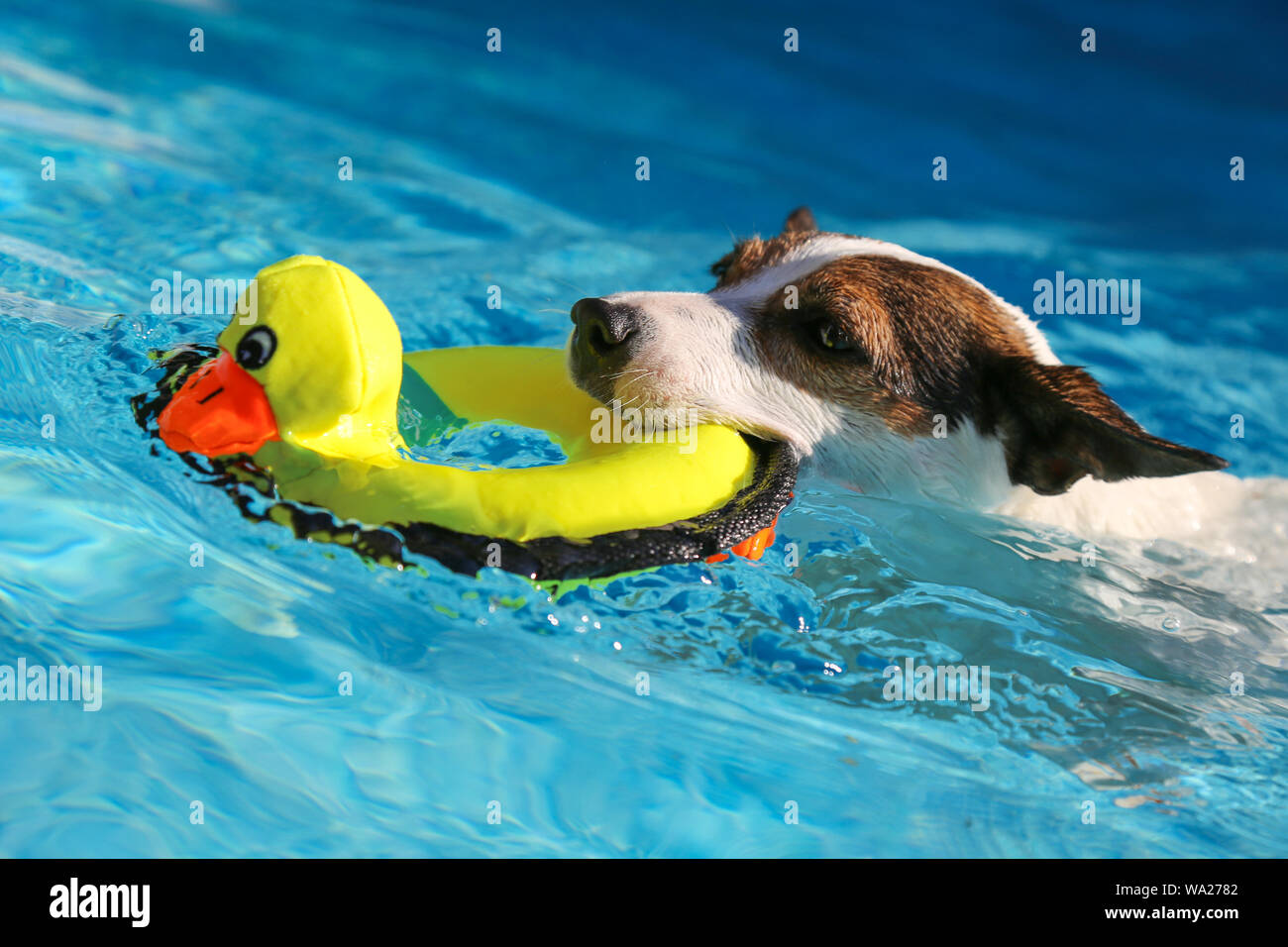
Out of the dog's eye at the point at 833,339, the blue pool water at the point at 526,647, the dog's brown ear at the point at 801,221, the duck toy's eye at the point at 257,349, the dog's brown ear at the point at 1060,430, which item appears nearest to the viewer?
the duck toy's eye at the point at 257,349

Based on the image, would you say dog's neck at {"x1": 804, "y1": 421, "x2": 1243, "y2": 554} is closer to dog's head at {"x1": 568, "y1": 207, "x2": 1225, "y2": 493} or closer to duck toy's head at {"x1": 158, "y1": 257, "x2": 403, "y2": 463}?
dog's head at {"x1": 568, "y1": 207, "x2": 1225, "y2": 493}

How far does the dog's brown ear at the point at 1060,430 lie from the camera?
3361 mm

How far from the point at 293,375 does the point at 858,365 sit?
1.84 metres

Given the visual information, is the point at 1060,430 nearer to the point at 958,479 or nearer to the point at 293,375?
the point at 958,479

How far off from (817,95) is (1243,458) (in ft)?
17.4

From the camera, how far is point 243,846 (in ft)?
9.72

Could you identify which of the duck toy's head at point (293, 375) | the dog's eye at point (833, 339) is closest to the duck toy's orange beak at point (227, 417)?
the duck toy's head at point (293, 375)

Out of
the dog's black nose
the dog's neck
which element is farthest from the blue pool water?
the dog's black nose

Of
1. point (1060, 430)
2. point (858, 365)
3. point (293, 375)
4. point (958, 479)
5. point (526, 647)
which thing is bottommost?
point (526, 647)

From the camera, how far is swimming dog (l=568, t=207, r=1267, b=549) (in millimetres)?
3693

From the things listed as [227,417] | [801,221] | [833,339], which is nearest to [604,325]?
[833,339]

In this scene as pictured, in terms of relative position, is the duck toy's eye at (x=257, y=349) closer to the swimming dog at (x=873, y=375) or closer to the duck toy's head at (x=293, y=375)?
the duck toy's head at (x=293, y=375)

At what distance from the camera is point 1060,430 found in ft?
12.1
